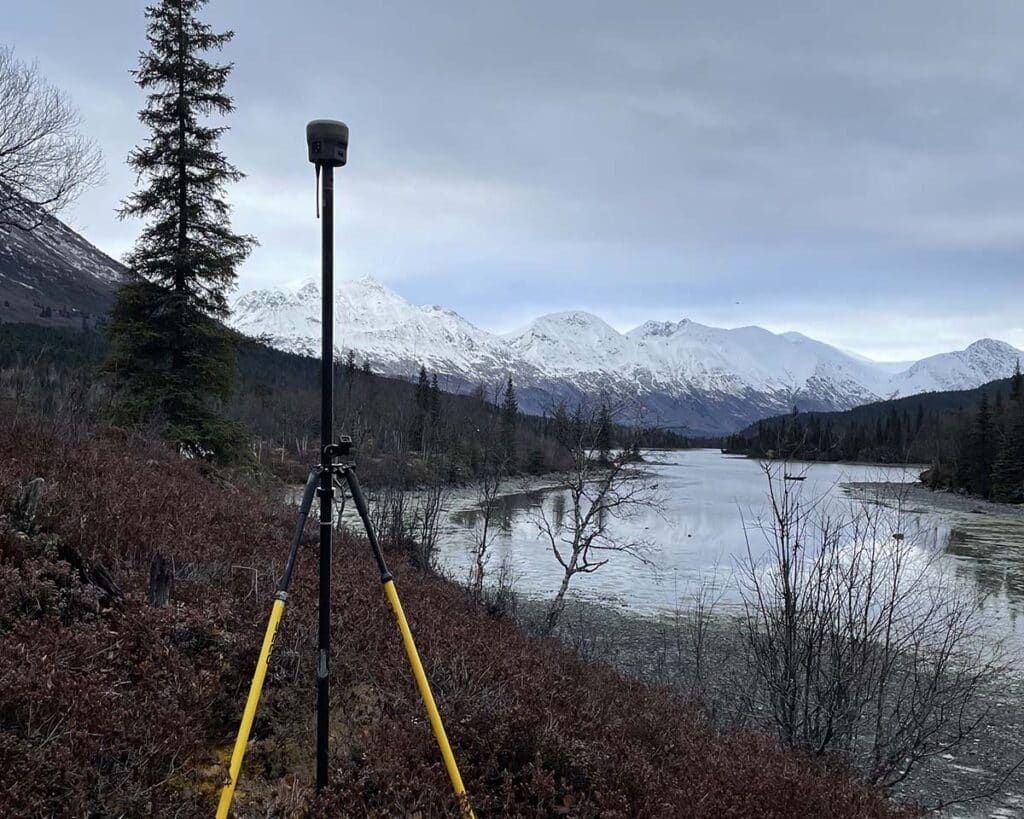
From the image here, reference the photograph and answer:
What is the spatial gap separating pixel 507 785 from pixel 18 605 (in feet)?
10.7

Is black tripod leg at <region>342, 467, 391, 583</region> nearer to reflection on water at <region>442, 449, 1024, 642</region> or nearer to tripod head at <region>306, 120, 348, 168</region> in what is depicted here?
tripod head at <region>306, 120, 348, 168</region>

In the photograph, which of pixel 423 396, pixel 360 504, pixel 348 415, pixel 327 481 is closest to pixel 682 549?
pixel 348 415

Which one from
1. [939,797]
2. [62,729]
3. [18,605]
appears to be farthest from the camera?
[939,797]

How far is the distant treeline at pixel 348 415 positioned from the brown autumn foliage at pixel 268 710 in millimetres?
4927

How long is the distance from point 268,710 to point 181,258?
47.6 ft

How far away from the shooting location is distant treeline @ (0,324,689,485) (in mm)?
12805

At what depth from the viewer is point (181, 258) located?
1608 centimetres

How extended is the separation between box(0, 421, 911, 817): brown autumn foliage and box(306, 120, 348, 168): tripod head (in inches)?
119

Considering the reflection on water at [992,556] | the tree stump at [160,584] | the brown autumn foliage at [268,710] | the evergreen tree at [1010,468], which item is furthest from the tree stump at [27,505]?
the evergreen tree at [1010,468]

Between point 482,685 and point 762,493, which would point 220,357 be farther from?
point 762,493

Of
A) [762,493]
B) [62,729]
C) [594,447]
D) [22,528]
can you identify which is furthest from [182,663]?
[762,493]

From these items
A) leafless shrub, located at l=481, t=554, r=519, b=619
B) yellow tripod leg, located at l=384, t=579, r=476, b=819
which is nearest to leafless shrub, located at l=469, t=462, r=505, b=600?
leafless shrub, located at l=481, t=554, r=519, b=619

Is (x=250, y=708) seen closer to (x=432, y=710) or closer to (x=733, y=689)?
(x=432, y=710)

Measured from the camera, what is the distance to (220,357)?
1695cm
